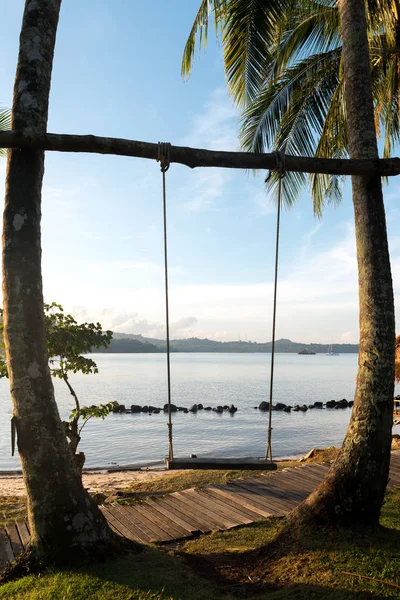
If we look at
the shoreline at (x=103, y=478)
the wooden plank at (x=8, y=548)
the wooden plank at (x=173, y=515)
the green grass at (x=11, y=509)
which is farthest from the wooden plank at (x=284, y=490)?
the shoreline at (x=103, y=478)

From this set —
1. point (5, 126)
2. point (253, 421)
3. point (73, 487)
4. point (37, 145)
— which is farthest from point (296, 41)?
point (253, 421)

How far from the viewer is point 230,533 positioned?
491 cm

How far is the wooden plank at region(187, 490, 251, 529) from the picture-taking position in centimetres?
520

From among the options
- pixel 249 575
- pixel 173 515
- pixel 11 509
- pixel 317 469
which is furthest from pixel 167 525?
pixel 11 509

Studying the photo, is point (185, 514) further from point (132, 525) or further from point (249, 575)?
point (249, 575)

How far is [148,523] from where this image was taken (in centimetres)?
515

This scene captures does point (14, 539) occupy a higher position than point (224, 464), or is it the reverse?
point (224, 464)

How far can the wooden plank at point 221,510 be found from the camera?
5.20 m

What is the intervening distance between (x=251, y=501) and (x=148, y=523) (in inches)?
54.4

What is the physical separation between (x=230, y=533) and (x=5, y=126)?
7.38 meters

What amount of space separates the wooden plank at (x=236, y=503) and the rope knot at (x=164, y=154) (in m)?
3.84

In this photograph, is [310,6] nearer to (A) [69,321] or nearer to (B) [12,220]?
(A) [69,321]

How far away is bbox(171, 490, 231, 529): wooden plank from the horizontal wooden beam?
3679 mm

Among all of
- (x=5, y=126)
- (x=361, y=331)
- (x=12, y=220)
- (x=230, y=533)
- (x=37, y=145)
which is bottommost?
(x=230, y=533)
